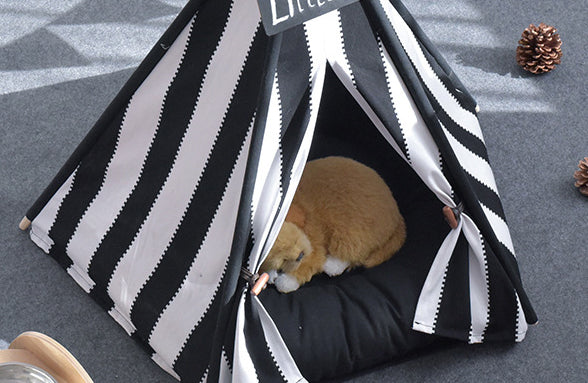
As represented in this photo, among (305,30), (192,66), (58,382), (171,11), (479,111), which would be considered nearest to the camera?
(58,382)

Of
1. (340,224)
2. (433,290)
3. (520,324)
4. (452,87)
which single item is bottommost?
(520,324)

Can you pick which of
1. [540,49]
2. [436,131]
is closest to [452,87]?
[436,131]

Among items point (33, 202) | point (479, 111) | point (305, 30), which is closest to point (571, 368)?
point (479, 111)

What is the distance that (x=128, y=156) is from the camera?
5.62 ft

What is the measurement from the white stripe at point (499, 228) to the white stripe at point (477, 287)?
12cm

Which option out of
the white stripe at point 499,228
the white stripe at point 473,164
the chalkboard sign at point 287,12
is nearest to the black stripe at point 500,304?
the white stripe at point 499,228

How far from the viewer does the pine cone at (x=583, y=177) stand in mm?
1998

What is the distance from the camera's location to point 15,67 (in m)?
2.30

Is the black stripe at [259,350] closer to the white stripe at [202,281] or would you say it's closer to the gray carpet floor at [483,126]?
the white stripe at [202,281]

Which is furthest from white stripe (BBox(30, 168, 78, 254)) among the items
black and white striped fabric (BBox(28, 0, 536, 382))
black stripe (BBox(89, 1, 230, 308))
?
black stripe (BBox(89, 1, 230, 308))

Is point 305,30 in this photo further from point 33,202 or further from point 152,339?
point 33,202

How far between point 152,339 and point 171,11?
117cm

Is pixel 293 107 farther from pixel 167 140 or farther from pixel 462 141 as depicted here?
pixel 462 141

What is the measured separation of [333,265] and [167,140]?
443 millimetres
